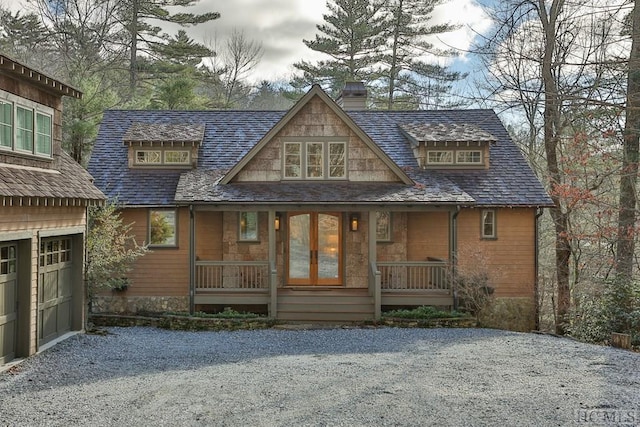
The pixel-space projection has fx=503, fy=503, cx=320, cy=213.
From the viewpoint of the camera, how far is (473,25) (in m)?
10.2

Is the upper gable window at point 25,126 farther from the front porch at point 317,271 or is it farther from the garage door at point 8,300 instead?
the front porch at point 317,271

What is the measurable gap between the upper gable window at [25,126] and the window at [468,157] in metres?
11.9

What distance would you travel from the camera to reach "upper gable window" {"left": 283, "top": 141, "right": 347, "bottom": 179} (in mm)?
15195

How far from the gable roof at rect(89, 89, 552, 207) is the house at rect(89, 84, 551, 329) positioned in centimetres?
7

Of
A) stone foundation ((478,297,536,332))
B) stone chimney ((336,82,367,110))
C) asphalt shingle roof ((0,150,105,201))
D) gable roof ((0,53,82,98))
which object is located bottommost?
stone foundation ((478,297,536,332))

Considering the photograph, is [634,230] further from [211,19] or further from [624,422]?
[211,19]

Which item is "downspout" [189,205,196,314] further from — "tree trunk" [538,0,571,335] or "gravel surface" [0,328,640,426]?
"tree trunk" [538,0,571,335]

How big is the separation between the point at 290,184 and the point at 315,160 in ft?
3.54

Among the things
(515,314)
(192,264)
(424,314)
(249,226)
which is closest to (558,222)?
(515,314)

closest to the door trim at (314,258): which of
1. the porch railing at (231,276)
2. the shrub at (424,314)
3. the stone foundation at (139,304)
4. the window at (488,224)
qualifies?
the porch railing at (231,276)

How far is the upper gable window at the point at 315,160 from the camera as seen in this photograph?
1520cm

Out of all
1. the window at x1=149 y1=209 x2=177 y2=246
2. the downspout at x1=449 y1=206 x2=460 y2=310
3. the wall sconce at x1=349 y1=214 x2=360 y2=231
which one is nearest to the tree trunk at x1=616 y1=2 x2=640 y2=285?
the downspout at x1=449 y1=206 x2=460 y2=310

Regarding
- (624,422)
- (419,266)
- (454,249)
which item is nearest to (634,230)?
(454,249)

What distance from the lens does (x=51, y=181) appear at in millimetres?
9961
